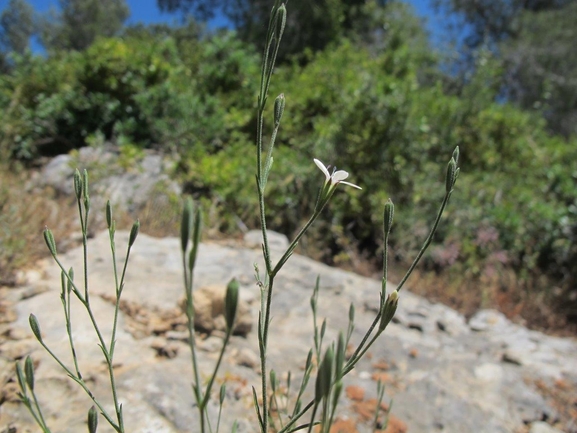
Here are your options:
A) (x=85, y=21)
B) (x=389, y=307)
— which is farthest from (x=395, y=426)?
(x=85, y=21)

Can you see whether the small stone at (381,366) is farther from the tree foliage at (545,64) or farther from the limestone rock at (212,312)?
A: the tree foliage at (545,64)

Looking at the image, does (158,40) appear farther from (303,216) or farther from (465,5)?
(465,5)

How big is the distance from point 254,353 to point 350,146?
346cm

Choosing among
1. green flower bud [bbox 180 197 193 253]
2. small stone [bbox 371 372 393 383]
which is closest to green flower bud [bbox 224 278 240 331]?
green flower bud [bbox 180 197 193 253]

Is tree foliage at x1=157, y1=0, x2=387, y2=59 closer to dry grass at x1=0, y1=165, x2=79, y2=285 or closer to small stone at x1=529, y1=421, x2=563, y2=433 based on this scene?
dry grass at x1=0, y1=165, x2=79, y2=285

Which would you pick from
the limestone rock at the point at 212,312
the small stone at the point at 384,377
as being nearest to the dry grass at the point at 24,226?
the limestone rock at the point at 212,312

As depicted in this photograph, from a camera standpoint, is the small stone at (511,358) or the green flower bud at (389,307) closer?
the green flower bud at (389,307)

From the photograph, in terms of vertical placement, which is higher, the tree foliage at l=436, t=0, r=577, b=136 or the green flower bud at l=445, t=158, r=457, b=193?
the tree foliage at l=436, t=0, r=577, b=136

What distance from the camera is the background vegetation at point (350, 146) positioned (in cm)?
511

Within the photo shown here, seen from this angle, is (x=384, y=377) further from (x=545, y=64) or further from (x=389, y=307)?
(x=545, y=64)

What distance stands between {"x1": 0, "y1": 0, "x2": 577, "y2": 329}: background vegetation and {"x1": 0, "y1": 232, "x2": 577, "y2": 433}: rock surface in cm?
70

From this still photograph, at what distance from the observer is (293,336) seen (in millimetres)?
3055

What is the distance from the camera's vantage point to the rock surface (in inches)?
77.6

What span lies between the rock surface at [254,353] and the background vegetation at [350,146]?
0.70 m
